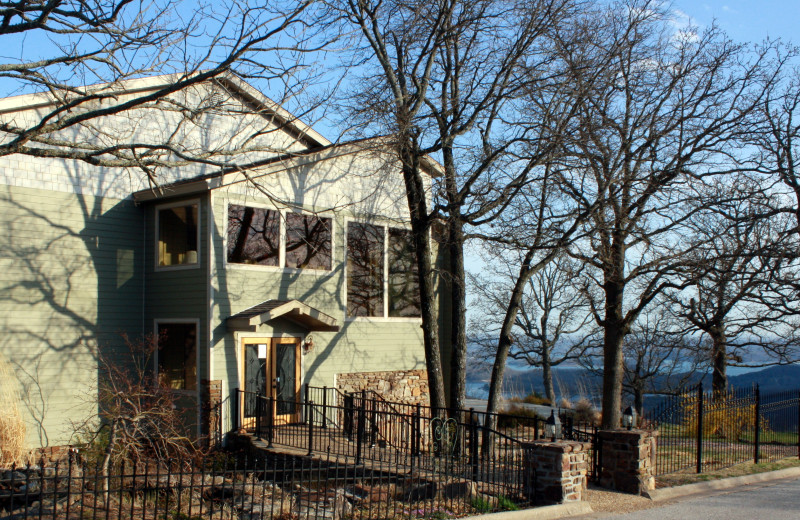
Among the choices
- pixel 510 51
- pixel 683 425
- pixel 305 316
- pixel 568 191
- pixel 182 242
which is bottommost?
pixel 683 425

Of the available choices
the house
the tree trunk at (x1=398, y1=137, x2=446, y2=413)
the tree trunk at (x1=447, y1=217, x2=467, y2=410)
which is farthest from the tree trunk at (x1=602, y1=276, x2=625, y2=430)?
the house

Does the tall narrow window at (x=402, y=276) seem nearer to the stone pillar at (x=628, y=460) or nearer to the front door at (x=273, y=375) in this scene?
the front door at (x=273, y=375)

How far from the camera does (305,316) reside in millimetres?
15359

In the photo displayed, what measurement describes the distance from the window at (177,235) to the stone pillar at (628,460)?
8.84 meters

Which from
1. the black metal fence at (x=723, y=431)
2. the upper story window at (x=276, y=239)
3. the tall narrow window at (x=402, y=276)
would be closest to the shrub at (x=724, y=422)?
the black metal fence at (x=723, y=431)

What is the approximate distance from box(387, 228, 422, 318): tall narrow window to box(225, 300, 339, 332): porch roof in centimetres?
256

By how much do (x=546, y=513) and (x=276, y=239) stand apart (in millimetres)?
8789

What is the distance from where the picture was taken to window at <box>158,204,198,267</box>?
14867 mm

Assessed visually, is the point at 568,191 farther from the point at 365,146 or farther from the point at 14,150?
the point at 14,150

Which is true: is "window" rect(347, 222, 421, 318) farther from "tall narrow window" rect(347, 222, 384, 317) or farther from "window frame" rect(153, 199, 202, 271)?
"window frame" rect(153, 199, 202, 271)

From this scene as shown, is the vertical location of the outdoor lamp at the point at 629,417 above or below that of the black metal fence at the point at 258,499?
above

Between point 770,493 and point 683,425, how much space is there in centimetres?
970

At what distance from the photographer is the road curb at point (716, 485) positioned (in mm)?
10914

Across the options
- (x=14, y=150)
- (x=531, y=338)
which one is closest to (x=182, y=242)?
(x=14, y=150)
